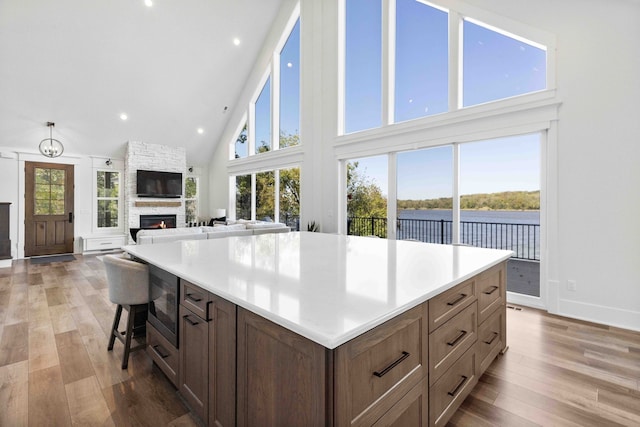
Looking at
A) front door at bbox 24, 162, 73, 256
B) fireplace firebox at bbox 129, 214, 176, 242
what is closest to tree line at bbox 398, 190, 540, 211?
fireplace firebox at bbox 129, 214, 176, 242

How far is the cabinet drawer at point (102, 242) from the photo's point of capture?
24.7ft

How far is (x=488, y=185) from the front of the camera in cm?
418

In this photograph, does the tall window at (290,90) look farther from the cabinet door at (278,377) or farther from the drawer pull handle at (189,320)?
the cabinet door at (278,377)

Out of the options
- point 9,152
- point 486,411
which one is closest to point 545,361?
point 486,411

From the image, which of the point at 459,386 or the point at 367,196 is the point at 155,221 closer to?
the point at 367,196

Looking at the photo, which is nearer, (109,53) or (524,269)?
(524,269)

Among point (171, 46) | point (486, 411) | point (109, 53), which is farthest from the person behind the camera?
point (171, 46)

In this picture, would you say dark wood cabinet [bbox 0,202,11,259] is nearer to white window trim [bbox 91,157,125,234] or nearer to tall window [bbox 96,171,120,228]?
white window trim [bbox 91,157,125,234]

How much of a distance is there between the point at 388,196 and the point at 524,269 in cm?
226

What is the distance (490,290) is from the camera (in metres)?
2.12

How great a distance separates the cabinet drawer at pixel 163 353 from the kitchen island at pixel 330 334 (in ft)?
0.08

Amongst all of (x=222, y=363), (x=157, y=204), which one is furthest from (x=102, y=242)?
(x=222, y=363)

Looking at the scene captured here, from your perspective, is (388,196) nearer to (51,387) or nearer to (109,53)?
(51,387)

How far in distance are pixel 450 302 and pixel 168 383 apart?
1.94 metres
